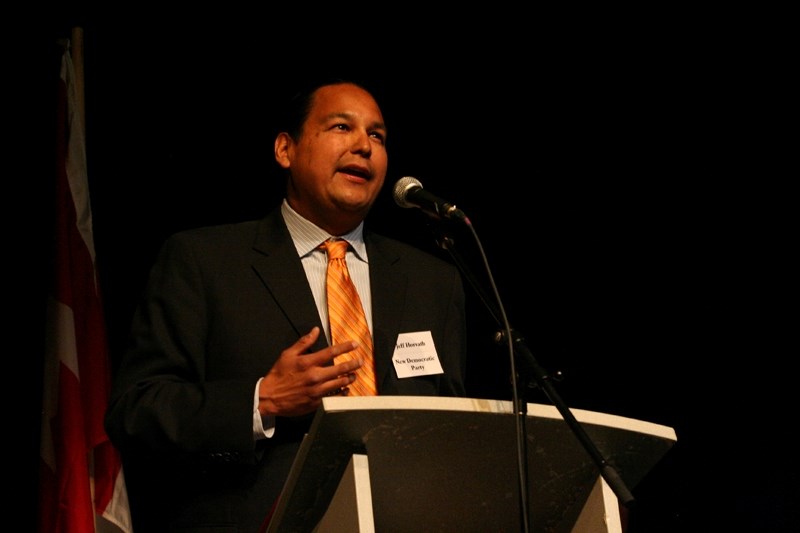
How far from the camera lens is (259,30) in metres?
3.72

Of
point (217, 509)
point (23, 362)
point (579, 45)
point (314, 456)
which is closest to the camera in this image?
point (314, 456)

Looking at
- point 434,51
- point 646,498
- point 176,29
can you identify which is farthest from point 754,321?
point 176,29

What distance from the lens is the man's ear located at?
291cm

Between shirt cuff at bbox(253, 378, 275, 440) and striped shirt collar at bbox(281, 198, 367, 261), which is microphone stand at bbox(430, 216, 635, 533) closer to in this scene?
shirt cuff at bbox(253, 378, 275, 440)

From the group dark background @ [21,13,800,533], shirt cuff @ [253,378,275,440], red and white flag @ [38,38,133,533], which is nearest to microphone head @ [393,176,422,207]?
shirt cuff @ [253,378,275,440]

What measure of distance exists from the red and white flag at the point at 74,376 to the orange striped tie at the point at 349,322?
1069mm

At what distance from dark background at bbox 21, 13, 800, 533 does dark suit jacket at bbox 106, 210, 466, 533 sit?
1.04 m

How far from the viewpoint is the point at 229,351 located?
233 centimetres

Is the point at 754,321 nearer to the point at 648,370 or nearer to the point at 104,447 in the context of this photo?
the point at 648,370

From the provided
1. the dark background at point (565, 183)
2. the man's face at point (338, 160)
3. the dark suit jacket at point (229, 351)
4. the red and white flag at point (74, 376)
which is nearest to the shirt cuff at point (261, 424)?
the dark suit jacket at point (229, 351)

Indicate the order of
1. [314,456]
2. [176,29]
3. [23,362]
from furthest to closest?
[176,29]
[23,362]
[314,456]

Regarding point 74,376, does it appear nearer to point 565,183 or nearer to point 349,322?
point 349,322

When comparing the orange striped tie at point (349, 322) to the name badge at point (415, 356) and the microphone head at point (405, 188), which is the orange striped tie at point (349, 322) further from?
the microphone head at point (405, 188)

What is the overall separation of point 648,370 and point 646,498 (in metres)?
0.50
